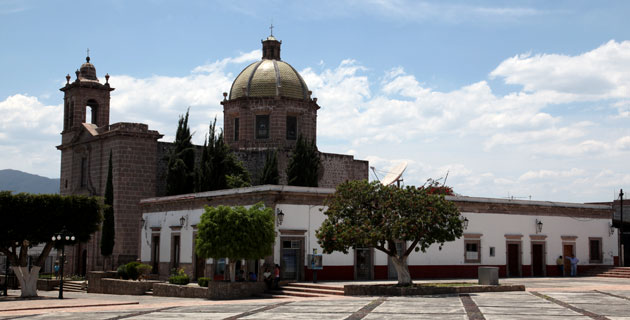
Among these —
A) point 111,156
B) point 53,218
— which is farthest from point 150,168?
point 53,218

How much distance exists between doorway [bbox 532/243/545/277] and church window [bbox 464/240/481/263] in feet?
13.3

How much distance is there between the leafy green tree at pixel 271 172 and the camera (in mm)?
49062

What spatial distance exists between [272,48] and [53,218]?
28.0 meters

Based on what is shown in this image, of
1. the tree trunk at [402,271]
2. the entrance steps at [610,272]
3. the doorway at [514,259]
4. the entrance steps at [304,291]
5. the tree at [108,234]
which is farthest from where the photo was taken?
the tree at [108,234]

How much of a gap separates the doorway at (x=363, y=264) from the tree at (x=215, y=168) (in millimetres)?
14098

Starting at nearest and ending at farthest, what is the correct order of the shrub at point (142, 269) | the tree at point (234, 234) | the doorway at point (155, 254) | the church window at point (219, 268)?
the tree at point (234, 234) < the church window at point (219, 268) < the shrub at point (142, 269) < the doorway at point (155, 254)

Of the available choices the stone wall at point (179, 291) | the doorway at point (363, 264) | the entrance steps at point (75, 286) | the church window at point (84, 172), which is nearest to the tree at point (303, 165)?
the church window at point (84, 172)

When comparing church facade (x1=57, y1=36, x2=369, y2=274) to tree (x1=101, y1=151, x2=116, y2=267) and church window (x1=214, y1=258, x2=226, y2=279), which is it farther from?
church window (x1=214, y1=258, x2=226, y2=279)

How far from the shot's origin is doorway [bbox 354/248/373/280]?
112 ft

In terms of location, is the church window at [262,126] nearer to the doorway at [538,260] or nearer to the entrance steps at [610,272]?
the doorway at [538,260]

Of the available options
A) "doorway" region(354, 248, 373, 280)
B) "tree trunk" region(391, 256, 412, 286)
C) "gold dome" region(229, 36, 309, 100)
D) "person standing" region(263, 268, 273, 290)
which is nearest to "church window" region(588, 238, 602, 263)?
"doorway" region(354, 248, 373, 280)

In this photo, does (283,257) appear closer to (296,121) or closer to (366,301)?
(366,301)

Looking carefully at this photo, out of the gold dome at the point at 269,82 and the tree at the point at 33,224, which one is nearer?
the tree at the point at 33,224

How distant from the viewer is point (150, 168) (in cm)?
4734
